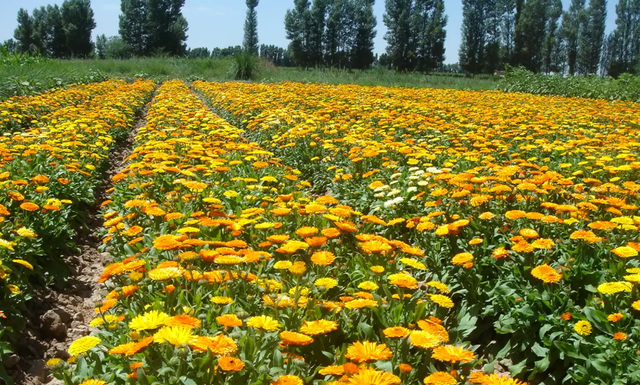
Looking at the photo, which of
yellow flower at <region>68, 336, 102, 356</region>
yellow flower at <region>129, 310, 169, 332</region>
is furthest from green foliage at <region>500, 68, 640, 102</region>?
yellow flower at <region>68, 336, 102, 356</region>

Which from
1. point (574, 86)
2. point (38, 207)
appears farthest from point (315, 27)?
A: point (38, 207)

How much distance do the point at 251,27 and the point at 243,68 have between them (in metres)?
50.9

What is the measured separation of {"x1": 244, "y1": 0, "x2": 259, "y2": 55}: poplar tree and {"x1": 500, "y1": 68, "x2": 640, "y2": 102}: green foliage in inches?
2183

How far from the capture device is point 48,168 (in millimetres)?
5238

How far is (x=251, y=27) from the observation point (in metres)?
73.1

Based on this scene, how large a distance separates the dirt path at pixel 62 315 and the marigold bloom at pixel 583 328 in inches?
115

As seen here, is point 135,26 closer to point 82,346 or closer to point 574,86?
point 574,86

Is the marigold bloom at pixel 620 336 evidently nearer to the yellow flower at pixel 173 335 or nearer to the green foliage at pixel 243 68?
the yellow flower at pixel 173 335

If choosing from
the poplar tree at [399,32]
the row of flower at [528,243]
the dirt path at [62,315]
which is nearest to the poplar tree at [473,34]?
the poplar tree at [399,32]

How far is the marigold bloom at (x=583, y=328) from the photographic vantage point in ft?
8.02

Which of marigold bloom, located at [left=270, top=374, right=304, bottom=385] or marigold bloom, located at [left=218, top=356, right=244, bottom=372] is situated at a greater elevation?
marigold bloom, located at [left=218, top=356, right=244, bottom=372]

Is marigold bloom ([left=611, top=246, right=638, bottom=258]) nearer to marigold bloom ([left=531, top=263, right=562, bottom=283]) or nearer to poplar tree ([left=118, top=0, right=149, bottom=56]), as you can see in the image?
marigold bloom ([left=531, top=263, right=562, bottom=283])

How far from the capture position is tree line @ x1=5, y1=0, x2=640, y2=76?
58.1 metres

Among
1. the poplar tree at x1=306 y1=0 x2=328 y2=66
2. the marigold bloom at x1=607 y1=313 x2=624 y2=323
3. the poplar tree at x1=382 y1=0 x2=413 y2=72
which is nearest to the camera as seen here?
the marigold bloom at x1=607 y1=313 x2=624 y2=323
